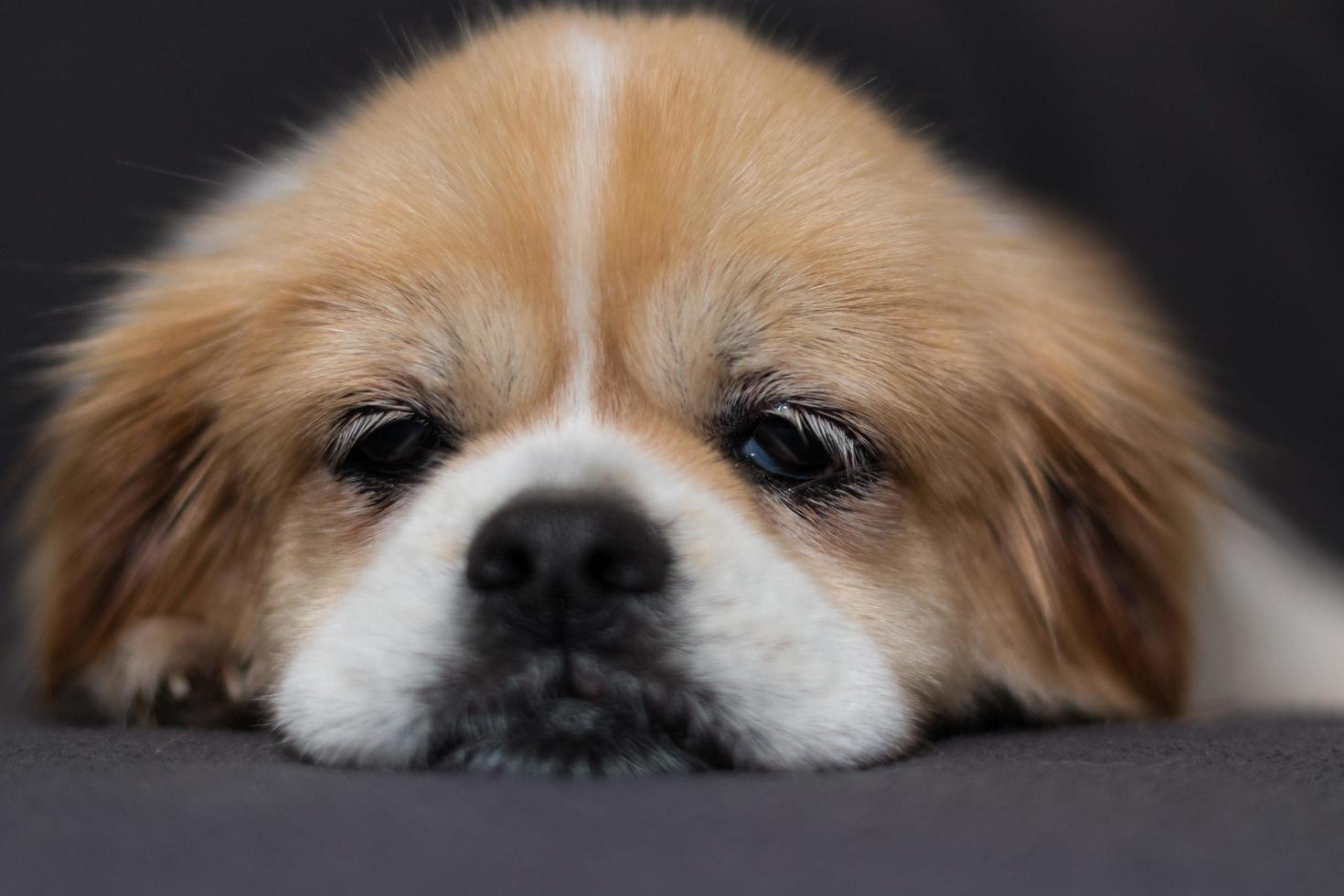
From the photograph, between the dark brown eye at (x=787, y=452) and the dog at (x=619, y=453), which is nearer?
the dog at (x=619, y=453)

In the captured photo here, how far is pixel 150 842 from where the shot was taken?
114 cm

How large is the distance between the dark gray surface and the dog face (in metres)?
0.16

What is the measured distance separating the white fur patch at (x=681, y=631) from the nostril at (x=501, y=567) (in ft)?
0.17

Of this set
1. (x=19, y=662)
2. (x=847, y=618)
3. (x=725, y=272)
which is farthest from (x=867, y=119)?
(x=19, y=662)

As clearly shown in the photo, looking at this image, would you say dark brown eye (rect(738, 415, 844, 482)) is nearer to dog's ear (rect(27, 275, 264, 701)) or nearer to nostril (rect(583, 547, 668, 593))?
nostril (rect(583, 547, 668, 593))

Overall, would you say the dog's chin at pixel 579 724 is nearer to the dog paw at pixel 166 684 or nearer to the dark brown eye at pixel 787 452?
the dark brown eye at pixel 787 452

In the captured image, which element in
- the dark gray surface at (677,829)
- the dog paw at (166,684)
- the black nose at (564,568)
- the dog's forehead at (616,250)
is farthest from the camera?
the dog paw at (166,684)

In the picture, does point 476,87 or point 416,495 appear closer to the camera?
point 416,495

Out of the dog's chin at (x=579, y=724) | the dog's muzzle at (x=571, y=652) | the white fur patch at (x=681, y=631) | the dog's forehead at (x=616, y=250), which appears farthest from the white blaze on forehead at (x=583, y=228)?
the dog's chin at (x=579, y=724)

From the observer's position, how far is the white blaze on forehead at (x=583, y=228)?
1.71 meters

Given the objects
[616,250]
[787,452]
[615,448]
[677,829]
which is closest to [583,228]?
[616,250]

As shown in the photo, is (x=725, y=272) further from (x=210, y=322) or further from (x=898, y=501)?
(x=210, y=322)

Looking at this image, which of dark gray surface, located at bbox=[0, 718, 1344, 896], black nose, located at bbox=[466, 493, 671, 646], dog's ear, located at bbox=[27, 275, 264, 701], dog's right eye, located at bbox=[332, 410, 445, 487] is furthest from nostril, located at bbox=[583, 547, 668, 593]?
dog's ear, located at bbox=[27, 275, 264, 701]

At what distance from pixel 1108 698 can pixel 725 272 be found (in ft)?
2.75
